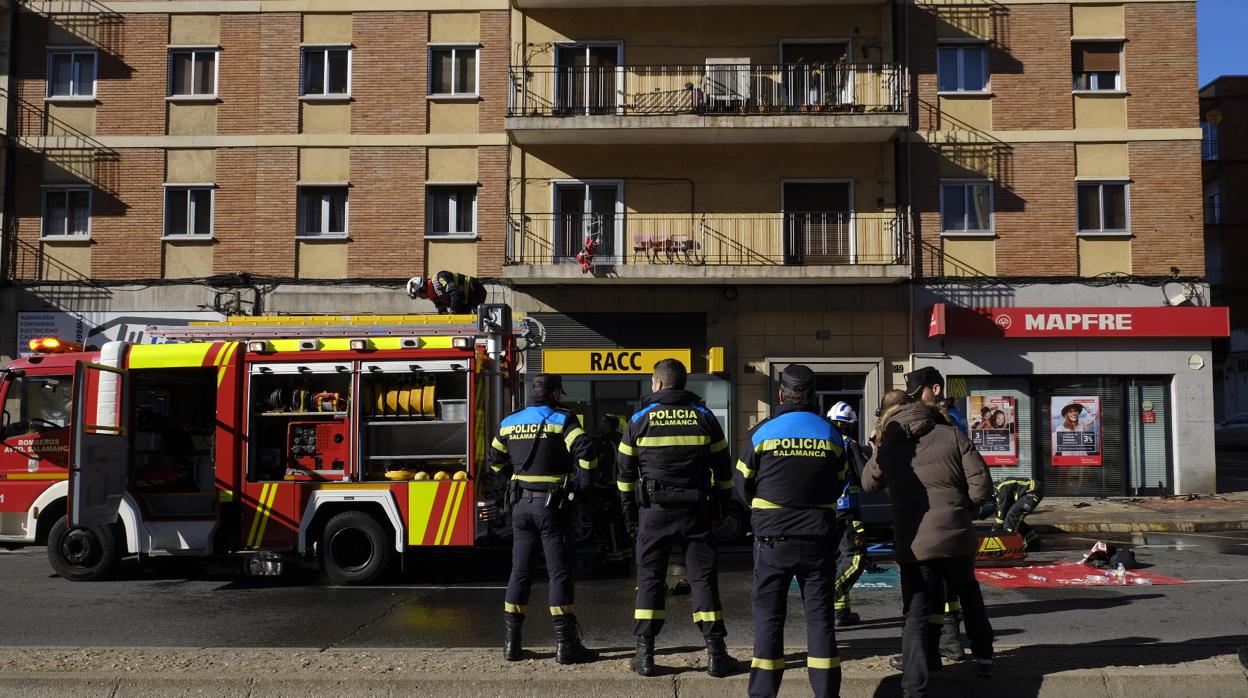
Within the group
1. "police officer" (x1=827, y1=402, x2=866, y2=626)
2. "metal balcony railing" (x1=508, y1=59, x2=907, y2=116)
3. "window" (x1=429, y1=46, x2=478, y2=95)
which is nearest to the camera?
"police officer" (x1=827, y1=402, x2=866, y2=626)

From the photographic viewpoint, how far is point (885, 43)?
755 inches

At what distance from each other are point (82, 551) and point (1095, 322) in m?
16.6

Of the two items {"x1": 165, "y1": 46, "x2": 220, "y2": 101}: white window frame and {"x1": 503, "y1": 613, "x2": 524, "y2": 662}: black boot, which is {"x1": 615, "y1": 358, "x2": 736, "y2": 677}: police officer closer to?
{"x1": 503, "y1": 613, "x2": 524, "y2": 662}: black boot

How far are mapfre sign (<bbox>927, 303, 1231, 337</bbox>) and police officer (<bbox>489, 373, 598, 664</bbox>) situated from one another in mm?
13281

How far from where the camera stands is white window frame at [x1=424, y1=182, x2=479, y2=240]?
19.1 meters

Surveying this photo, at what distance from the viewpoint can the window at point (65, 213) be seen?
1925 centimetres

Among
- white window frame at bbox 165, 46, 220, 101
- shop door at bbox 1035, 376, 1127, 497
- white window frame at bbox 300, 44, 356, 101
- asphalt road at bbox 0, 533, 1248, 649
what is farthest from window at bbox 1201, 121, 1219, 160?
white window frame at bbox 165, 46, 220, 101

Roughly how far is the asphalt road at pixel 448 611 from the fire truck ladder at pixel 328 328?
8.05 ft

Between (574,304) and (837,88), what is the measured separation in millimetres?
6463

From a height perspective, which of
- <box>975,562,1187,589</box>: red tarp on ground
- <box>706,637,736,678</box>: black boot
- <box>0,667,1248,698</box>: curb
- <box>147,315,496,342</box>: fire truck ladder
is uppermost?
<box>147,315,496,342</box>: fire truck ladder

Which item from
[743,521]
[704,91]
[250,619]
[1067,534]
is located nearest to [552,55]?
[704,91]

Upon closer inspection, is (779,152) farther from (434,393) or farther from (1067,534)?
(434,393)

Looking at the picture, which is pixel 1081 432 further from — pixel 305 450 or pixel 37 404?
pixel 37 404

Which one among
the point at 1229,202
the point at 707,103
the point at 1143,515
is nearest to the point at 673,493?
the point at 1143,515
